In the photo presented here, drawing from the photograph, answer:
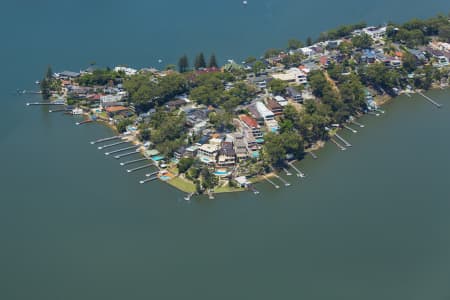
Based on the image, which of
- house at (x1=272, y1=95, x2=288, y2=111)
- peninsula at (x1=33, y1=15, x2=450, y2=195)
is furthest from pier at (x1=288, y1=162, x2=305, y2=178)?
house at (x1=272, y1=95, x2=288, y2=111)

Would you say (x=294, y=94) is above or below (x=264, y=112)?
above

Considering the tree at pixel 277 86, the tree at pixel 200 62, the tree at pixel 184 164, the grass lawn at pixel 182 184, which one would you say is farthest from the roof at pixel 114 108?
the tree at pixel 277 86

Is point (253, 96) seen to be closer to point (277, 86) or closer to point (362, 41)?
point (277, 86)

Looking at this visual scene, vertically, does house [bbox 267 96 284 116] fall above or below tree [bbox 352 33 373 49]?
below

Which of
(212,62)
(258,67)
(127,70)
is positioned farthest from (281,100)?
(127,70)

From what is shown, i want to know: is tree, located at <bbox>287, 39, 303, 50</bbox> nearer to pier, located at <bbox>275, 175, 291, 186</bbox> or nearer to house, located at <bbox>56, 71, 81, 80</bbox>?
house, located at <bbox>56, 71, 81, 80</bbox>

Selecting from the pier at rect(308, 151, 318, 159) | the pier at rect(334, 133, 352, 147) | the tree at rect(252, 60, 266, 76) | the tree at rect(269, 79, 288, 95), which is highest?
the tree at rect(252, 60, 266, 76)
